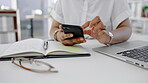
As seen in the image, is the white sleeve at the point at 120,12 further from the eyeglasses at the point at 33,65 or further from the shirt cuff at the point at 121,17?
the eyeglasses at the point at 33,65

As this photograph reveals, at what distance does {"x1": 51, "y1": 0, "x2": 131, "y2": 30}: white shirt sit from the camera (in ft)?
3.48

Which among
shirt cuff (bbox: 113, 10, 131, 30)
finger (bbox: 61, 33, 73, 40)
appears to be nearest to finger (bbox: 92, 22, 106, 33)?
finger (bbox: 61, 33, 73, 40)

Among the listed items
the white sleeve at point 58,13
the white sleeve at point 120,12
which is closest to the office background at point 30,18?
the white sleeve at point 58,13

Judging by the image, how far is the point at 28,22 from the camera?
12.5ft

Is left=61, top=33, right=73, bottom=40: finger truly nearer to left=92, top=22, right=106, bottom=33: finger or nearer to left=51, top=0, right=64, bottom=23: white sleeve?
left=92, top=22, right=106, bottom=33: finger

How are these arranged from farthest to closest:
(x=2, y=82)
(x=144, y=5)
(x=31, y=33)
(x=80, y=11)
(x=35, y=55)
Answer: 1. (x=31, y=33)
2. (x=144, y=5)
3. (x=80, y=11)
4. (x=35, y=55)
5. (x=2, y=82)

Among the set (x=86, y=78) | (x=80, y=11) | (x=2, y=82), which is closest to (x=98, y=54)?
(x=86, y=78)

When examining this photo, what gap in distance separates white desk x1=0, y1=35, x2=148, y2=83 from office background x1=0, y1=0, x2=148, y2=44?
216 centimetres

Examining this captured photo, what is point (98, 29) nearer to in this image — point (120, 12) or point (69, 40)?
point (69, 40)

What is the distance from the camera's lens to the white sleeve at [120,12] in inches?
40.1

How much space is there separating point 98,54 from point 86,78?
271mm

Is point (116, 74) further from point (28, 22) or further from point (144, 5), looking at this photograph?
point (28, 22)

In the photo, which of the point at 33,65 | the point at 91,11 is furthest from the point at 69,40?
the point at 91,11

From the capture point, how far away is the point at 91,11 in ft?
3.65
